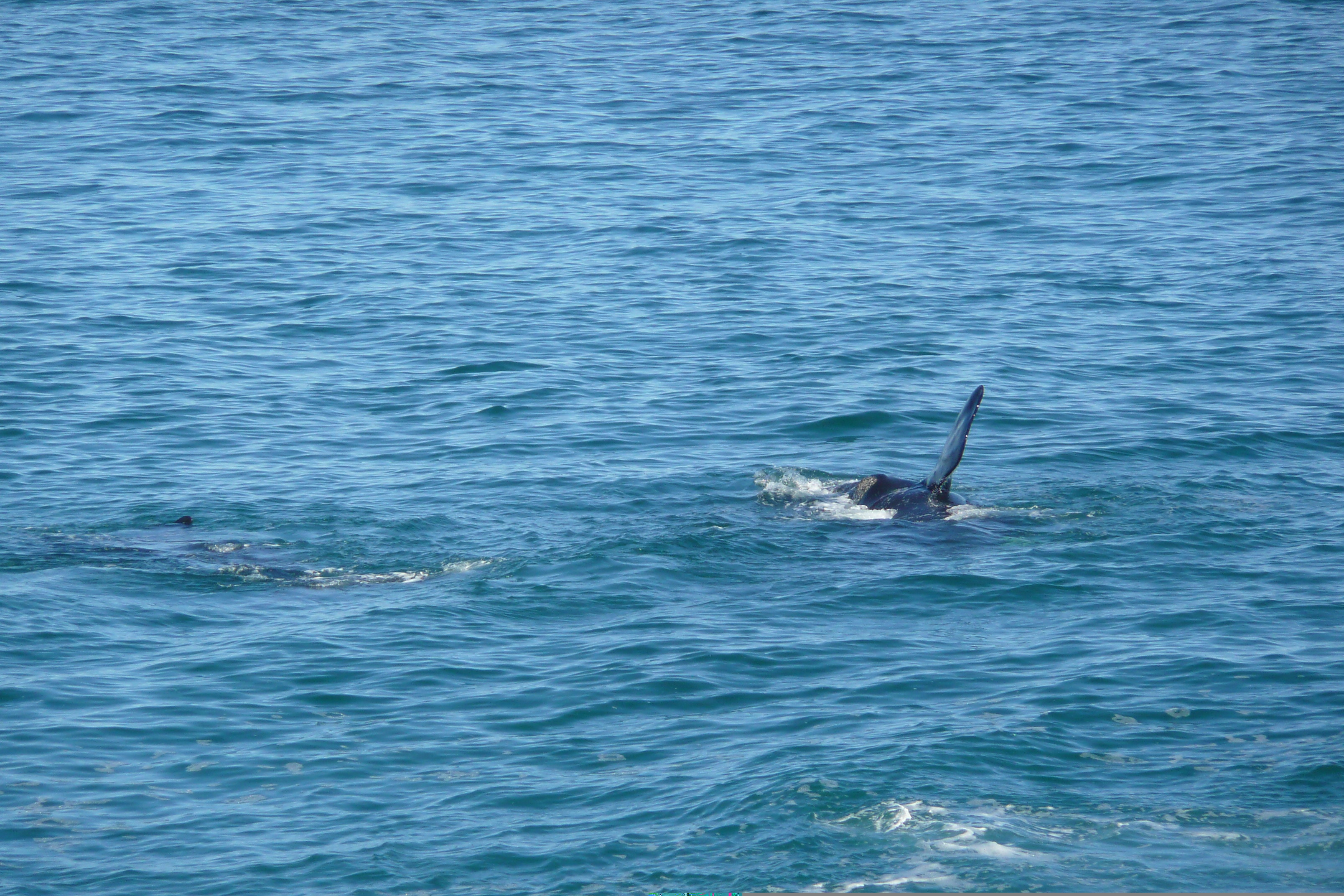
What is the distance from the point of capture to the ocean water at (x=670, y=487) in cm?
1095

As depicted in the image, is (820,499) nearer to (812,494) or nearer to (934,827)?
(812,494)

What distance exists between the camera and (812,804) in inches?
429

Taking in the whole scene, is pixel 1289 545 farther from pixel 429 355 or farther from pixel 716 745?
pixel 429 355

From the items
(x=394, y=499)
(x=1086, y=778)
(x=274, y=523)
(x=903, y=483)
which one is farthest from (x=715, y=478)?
(x=1086, y=778)

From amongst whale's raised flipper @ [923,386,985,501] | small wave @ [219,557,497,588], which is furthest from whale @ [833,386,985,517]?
small wave @ [219,557,497,588]

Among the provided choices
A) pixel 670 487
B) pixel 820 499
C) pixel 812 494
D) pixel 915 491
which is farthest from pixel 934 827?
pixel 670 487

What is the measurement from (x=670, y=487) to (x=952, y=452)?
12.0 feet

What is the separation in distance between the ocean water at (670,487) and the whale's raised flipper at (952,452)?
0.48 metres

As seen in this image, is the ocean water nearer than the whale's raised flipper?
Yes

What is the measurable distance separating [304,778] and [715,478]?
7.91 metres

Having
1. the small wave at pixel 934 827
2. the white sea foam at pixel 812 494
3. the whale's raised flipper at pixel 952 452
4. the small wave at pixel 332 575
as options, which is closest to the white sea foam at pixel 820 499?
the white sea foam at pixel 812 494

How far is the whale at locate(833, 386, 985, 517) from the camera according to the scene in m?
16.5

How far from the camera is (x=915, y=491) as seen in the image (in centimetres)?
1722

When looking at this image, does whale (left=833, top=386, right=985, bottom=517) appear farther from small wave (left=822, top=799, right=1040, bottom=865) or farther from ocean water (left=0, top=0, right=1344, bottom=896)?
small wave (left=822, top=799, right=1040, bottom=865)
